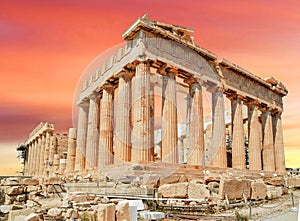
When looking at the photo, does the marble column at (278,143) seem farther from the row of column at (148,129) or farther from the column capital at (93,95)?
the column capital at (93,95)

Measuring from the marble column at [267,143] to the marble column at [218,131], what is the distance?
891 centimetres

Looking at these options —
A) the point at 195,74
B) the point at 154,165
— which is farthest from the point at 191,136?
the point at 154,165

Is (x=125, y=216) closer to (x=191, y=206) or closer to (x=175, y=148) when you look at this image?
(x=191, y=206)

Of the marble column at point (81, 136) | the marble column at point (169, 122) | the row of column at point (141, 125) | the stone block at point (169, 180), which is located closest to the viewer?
the stone block at point (169, 180)

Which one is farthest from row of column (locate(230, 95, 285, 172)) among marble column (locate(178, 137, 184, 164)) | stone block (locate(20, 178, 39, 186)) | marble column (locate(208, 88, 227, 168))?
stone block (locate(20, 178, 39, 186))

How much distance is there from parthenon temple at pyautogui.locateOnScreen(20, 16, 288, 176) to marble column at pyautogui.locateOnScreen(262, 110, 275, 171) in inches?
3.8

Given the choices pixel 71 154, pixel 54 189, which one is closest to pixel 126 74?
pixel 54 189

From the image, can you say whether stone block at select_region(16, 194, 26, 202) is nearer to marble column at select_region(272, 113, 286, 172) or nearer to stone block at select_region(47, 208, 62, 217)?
stone block at select_region(47, 208, 62, 217)

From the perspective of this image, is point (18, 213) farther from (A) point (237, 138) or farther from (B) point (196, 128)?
(A) point (237, 138)

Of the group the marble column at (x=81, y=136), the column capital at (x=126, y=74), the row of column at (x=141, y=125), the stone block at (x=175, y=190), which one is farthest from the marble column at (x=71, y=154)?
the stone block at (x=175, y=190)

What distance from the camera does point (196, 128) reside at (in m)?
22.6

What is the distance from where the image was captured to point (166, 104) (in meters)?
21.2

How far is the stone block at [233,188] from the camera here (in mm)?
11359

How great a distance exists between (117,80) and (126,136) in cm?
548
